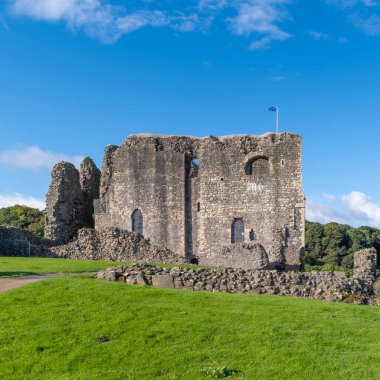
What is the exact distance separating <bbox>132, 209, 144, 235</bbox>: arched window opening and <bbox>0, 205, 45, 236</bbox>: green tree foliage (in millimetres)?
28690

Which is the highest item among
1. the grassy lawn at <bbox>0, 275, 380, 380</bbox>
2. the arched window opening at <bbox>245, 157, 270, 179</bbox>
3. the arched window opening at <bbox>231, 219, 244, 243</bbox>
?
the arched window opening at <bbox>245, 157, 270, 179</bbox>

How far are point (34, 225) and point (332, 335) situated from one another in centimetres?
5885

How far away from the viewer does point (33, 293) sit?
53.2ft

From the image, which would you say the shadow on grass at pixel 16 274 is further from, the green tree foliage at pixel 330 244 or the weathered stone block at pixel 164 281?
the green tree foliage at pixel 330 244

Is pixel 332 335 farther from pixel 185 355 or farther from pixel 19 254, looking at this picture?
pixel 19 254

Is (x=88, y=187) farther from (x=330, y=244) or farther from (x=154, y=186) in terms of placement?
(x=330, y=244)

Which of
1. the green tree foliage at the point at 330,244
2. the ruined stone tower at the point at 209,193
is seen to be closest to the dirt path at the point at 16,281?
the ruined stone tower at the point at 209,193

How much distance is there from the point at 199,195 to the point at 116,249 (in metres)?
10.0

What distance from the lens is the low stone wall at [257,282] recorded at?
17750mm

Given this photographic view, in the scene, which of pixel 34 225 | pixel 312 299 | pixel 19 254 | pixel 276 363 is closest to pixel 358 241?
pixel 34 225

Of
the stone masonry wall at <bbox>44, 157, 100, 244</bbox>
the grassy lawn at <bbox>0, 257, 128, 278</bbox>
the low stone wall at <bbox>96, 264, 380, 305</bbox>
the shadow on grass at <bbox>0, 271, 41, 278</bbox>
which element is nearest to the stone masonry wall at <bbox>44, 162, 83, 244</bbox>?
the stone masonry wall at <bbox>44, 157, 100, 244</bbox>

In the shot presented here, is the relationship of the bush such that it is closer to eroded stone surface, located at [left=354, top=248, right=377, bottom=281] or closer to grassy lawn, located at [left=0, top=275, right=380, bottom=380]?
grassy lawn, located at [left=0, top=275, right=380, bottom=380]

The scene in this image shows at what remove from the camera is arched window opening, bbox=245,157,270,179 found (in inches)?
1501

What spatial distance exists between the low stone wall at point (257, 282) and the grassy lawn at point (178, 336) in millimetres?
1575
